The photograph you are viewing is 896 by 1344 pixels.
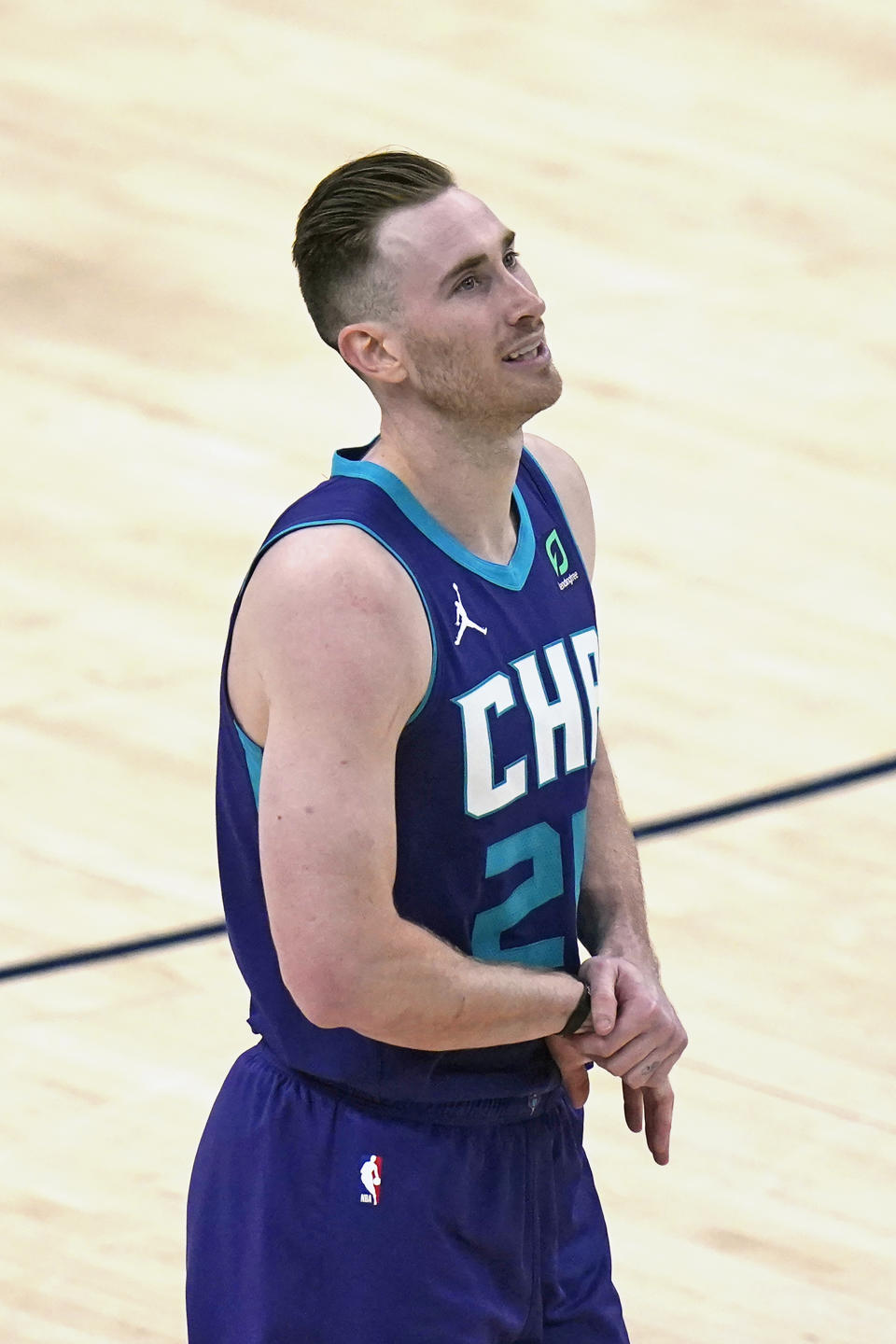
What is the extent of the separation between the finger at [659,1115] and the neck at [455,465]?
610 millimetres

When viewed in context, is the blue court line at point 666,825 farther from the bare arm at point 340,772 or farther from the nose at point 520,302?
the nose at point 520,302

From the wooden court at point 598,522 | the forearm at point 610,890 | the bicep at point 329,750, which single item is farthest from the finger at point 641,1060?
the wooden court at point 598,522

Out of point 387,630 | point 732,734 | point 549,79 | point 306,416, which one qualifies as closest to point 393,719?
point 387,630

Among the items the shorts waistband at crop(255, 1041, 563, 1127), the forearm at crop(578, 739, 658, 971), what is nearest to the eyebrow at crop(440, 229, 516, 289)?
the forearm at crop(578, 739, 658, 971)

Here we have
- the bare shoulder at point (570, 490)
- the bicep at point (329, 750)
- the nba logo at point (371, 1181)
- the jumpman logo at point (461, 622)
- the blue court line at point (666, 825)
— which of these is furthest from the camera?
the blue court line at point (666, 825)

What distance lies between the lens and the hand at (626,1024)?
2244mm

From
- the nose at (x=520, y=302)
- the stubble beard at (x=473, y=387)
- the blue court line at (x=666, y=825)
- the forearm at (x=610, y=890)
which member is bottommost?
the blue court line at (x=666, y=825)

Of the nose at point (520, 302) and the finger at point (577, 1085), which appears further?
the finger at point (577, 1085)

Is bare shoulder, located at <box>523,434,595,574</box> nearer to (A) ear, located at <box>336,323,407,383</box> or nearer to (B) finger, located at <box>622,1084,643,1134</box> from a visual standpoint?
(A) ear, located at <box>336,323,407,383</box>

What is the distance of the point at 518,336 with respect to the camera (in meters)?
2.17

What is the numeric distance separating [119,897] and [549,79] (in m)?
3.75

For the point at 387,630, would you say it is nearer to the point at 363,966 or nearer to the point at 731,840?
the point at 363,966

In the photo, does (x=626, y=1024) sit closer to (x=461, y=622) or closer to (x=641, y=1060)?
(x=641, y=1060)

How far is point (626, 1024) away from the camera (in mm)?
2244
